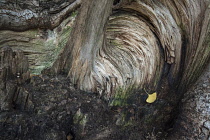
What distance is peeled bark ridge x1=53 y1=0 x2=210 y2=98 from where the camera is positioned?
2000mm

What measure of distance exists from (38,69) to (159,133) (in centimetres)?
135

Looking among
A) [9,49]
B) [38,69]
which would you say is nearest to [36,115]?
[38,69]

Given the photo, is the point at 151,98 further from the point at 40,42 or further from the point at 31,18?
the point at 31,18

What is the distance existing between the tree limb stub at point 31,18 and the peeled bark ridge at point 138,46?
247mm

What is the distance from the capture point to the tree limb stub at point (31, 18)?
59.9 inches

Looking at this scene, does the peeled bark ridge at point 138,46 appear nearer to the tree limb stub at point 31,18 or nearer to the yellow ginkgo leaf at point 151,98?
the yellow ginkgo leaf at point 151,98

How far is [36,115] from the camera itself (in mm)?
1724

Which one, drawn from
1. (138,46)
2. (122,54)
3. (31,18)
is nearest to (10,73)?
(31,18)

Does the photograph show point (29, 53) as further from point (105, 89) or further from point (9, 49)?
point (105, 89)

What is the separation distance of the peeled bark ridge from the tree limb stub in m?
0.25

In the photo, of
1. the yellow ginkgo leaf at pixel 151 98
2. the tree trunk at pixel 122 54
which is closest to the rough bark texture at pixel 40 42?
the tree trunk at pixel 122 54

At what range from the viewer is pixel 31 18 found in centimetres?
159

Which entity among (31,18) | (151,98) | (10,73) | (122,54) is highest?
(31,18)

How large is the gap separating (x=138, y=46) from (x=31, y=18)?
3.79 feet
